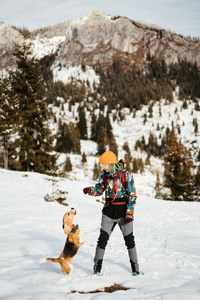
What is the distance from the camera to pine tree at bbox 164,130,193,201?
1056 inches

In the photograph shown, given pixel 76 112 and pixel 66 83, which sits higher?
pixel 66 83

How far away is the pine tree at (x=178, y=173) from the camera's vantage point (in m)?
26.8

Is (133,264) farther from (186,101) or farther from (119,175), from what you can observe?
(186,101)

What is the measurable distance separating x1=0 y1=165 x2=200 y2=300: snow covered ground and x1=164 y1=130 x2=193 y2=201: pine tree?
15964mm

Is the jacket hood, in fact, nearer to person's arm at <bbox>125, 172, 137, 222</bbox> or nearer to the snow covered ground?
person's arm at <bbox>125, 172, 137, 222</bbox>

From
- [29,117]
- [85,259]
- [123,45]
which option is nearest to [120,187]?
[85,259]

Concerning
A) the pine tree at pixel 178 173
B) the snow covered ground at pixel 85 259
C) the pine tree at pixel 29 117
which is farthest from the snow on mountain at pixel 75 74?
the snow covered ground at pixel 85 259

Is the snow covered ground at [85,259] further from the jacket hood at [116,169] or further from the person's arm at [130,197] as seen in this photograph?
the jacket hood at [116,169]

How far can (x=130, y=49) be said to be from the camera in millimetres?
174750

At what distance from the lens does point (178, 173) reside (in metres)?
27.0

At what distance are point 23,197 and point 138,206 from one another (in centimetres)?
809

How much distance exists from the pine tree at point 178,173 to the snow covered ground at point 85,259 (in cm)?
1596

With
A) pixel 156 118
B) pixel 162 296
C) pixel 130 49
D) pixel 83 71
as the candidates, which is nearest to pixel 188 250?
pixel 162 296

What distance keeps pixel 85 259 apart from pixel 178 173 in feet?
80.2
